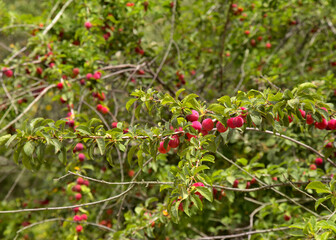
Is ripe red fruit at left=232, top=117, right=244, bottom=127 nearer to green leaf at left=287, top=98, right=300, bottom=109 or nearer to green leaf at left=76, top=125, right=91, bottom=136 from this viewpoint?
green leaf at left=287, top=98, right=300, bottom=109

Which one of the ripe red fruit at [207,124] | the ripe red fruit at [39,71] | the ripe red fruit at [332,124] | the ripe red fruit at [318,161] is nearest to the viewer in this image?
the ripe red fruit at [207,124]

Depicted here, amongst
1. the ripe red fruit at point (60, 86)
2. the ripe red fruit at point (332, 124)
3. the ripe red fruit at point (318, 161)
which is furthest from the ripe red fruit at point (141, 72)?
the ripe red fruit at point (332, 124)

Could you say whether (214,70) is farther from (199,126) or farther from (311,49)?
(199,126)

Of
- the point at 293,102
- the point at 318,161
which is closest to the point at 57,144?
the point at 293,102

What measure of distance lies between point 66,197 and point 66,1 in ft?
7.21

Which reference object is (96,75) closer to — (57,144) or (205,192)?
(57,144)

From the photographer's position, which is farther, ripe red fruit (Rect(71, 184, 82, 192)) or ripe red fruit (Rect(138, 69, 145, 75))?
ripe red fruit (Rect(138, 69, 145, 75))

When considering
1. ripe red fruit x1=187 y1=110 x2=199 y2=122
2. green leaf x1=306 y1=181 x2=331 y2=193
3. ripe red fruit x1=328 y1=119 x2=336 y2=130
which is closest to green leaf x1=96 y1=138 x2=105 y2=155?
ripe red fruit x1=187 y1=110 x2=199 y2=122

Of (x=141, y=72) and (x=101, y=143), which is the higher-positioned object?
(x=101, y=143)

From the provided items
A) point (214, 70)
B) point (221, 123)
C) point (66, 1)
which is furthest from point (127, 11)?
point (221, 123)

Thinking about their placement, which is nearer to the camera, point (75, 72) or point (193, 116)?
point (193, 116)

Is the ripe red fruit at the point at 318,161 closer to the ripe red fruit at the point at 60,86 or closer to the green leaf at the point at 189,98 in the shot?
the green leaf at the point at 189,98

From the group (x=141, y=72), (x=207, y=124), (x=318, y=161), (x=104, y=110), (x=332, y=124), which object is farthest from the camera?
(x=141, y=72)

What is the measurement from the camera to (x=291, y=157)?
2.73 metres
